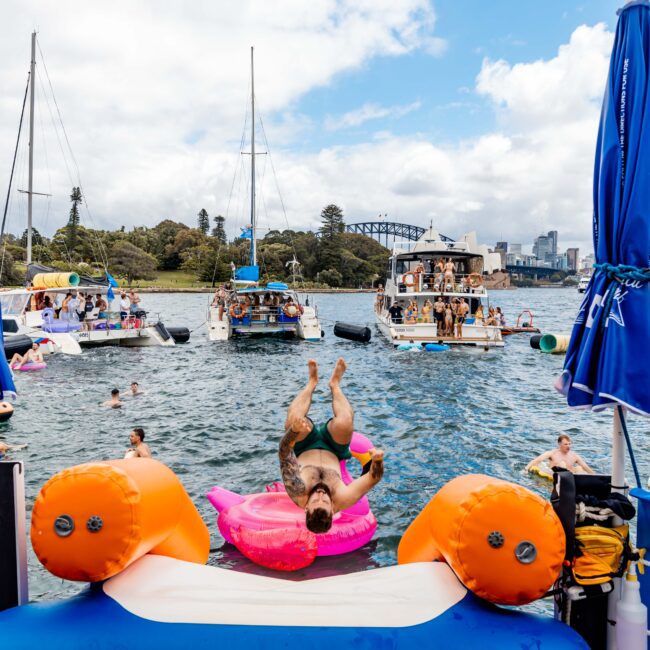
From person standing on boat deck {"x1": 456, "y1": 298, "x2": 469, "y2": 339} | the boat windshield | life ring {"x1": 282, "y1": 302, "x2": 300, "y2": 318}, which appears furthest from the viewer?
life ring {"x1": 282, "y1": 302, "x2": 300, "y2": 318}

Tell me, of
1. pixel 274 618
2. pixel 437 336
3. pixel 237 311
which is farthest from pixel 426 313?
pixel 274 618

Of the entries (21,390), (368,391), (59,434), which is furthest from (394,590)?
(21,390)

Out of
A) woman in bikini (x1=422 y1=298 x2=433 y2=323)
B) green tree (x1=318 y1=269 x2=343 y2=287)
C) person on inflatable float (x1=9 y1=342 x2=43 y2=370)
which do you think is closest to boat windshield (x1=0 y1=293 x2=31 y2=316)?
person on inflatable float (x1=9 y1=342 x2=43 y2=370)

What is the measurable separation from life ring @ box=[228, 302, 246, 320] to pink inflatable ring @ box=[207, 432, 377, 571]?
A: 62.8 ft

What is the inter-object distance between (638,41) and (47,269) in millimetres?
26577

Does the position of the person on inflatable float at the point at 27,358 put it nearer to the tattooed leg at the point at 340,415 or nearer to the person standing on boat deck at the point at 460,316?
the tattooed leg at the point at 340,415

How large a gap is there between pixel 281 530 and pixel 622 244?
4114 mm

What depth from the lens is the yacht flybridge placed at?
23281mm

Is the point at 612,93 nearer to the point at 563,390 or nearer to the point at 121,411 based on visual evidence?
the point at 563,390

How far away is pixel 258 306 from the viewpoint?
1073 inches

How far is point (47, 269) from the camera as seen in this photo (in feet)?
82.9

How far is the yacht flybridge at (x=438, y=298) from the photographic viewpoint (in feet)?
76.4

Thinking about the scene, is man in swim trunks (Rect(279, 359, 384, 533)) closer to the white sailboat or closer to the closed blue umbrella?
the closed blue umbrella

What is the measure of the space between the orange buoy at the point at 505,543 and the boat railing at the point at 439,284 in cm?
2186
